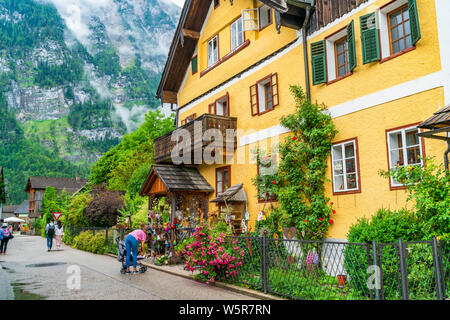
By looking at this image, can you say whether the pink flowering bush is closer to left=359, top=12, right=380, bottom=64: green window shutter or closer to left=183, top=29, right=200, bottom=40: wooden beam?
left=359, top=12, right=380, bottom=64: green window shutter

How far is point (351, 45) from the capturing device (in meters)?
11.8

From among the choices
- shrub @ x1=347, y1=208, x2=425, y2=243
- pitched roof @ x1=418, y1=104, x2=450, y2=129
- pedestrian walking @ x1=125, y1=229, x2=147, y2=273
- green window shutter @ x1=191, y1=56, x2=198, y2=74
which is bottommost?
pedestrian walking @ x1=125, y1=229, x2=147, y2=273

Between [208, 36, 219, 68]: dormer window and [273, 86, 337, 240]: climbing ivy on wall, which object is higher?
[208, 36, 219, 68]: dormer window

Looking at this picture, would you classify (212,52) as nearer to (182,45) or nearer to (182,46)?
(182,45)

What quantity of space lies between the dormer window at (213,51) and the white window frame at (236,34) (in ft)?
4.55

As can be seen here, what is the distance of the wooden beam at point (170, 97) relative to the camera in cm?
2286

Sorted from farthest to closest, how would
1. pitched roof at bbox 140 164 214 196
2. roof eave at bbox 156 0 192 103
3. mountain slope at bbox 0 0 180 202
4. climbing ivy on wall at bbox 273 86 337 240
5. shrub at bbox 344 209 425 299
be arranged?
mountain slope at bbox 0 0 180 202, roof eave at bbox 156 0 192 103, pitched roof at bbox 140 164 214 196, climbing ivy on wall at bbox 273 86 337 240, shrub at bbox 344 209 425 299

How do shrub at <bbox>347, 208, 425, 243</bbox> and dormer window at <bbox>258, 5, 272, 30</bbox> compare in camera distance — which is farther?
dormer window at <bbox>258, 5, 272, 30</bbox>

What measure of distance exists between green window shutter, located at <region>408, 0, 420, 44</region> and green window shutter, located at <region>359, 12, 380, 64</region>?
1.07 metres

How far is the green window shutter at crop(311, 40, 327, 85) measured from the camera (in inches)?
505

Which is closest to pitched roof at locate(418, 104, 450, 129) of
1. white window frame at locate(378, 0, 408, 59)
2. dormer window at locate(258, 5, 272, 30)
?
white window frame at locate(378, 0, 408, 59)

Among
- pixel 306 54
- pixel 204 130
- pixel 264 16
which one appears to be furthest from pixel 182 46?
pixel 306 54

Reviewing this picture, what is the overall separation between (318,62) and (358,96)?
1972 millimetres

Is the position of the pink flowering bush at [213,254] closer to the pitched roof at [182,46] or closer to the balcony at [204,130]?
the balcony at [204,130]
